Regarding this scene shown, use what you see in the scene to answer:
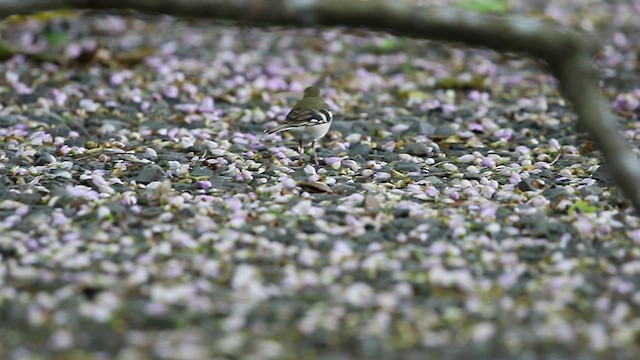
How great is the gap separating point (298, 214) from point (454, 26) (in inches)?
62.3

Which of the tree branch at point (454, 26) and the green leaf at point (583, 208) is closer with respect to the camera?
the tree branch at point (454, 26)

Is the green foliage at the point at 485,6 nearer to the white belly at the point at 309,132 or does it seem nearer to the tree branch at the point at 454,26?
the white belly at the point at 309,132

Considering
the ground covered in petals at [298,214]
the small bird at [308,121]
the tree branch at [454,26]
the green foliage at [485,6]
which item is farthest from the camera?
the green foliage at [485,6]

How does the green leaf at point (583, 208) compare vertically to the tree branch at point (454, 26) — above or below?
below

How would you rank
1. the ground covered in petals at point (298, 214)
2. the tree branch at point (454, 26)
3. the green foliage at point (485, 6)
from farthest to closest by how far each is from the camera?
1. the green foliage at point (485, 6)
2. the tree branch at point (454, 26)
3. the ground covered in petals at point (298, 214)

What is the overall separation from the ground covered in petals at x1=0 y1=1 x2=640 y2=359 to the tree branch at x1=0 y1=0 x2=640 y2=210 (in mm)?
611

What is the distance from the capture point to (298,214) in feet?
20.9

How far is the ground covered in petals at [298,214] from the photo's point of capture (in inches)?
195

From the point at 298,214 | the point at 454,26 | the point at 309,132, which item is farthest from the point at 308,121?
the point at 454,26

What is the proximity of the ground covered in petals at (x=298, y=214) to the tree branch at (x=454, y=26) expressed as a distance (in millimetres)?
611

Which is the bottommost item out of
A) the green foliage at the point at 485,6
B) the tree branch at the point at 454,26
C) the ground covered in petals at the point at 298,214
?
the ground covered in petals at the point at 298,214

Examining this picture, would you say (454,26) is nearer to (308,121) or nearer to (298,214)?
(298,214)

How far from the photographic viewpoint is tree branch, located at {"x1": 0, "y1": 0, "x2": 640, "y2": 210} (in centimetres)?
597

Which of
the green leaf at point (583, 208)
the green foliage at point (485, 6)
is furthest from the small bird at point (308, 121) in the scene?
the green foliage at point (485, 6)
